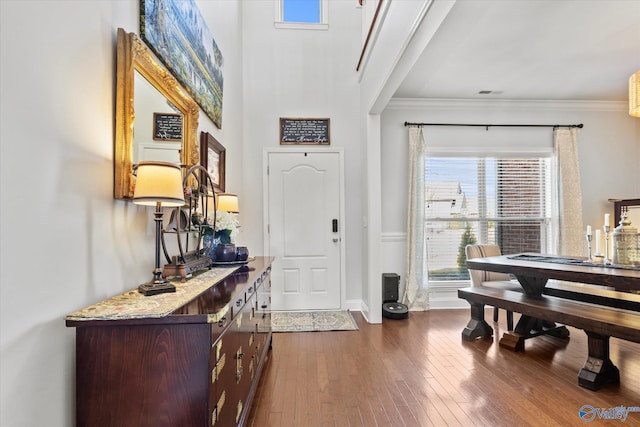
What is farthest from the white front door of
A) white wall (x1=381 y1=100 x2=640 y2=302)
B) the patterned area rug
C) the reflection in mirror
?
the reflection in mirror

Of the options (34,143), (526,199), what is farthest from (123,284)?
(526,199)

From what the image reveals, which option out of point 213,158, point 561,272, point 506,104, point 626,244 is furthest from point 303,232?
point 506,104

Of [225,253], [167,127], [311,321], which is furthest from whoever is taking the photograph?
[311,321]

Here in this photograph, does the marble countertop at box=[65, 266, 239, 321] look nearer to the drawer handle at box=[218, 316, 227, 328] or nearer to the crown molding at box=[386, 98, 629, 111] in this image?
the drawer handle at box=[218, 316, 227, 328]

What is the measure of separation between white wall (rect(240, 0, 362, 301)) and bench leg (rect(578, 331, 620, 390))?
2392 mm

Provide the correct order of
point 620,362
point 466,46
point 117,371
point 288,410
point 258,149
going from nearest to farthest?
point 117,371 < point 288,410 < point 620,362 < point 466,46 < point 258,149

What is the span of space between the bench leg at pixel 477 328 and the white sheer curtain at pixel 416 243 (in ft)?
3.19

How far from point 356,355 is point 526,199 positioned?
3313 mm

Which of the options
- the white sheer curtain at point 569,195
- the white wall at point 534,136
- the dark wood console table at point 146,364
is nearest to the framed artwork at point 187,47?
the dark wood console table at point 146,364

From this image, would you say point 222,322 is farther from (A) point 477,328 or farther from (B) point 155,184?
(A) point 477,328

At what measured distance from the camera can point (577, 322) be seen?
7.67 feet

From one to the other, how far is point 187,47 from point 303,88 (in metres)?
2.25

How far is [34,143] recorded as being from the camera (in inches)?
36.4

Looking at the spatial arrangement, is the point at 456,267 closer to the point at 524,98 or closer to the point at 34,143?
the point at 524,98
